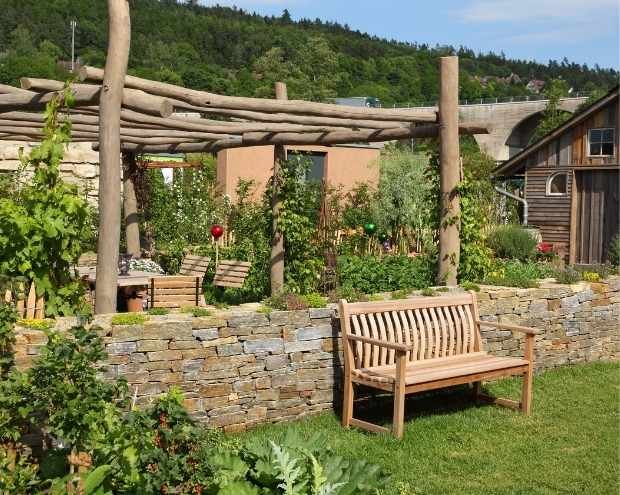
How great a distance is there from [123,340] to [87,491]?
1.48 metres

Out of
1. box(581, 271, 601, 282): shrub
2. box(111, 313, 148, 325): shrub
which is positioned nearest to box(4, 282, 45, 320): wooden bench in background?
box(111, 313, 148, 325): shrub

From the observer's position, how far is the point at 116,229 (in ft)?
19.3

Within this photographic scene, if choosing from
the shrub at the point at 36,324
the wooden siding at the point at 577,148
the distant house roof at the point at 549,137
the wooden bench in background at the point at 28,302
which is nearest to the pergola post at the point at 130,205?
the wooden bench in background at the point at 28,302

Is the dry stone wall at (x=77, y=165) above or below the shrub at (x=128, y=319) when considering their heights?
above

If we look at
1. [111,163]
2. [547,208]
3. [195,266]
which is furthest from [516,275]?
[547,208]

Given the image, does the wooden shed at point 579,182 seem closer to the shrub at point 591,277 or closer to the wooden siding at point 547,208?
the wooden siding at point 547,208

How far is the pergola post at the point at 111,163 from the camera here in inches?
229

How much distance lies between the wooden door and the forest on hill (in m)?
20.4

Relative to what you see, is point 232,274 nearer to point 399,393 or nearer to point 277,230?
point 277,230

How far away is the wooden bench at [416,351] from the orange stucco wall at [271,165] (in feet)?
41.4

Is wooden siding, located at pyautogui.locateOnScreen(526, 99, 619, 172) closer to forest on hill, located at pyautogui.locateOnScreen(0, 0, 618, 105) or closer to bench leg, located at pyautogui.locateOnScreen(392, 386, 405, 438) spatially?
bench leg, located at pyautogui.locateOnScreen(392, 386, 405, 438)

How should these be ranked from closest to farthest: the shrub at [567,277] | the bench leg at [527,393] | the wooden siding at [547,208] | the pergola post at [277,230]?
the bench leg at [527,393]
the shrub at [567,277]
the pergola post at [277,230]
the wooden siding at [547,208]

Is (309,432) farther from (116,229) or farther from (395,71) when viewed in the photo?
(395,71)

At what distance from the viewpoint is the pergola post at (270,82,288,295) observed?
933 centimetres
